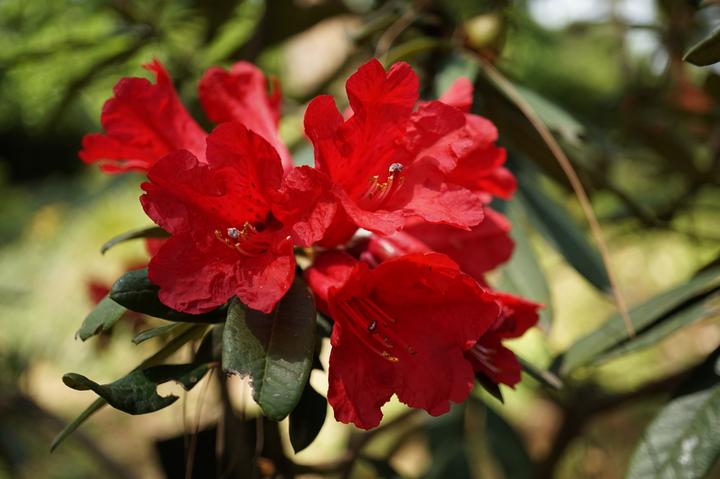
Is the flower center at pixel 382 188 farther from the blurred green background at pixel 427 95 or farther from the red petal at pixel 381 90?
the blurred green background at pixel 427 95

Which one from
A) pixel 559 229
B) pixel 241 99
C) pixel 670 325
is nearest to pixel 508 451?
pixel 559 229

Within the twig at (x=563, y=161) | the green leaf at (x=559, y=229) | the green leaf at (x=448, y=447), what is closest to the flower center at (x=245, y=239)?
the twig at (x=563, y=161)

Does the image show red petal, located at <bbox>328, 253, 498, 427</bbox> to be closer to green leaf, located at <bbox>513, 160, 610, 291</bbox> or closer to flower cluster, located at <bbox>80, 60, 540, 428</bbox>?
flower cluster, located at <bbox>80, 60, 540, 428</bbox>

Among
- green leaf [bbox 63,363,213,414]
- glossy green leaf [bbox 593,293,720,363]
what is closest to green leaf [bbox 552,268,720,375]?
glossy green leaf [bbox 593,293,720,363]

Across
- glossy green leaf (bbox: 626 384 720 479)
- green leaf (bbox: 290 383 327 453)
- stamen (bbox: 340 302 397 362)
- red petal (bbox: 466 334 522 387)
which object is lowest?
glossy green leaf (bbox: 626 384 720 479)

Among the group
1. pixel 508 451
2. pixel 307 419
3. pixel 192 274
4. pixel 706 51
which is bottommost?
pixel 508 451

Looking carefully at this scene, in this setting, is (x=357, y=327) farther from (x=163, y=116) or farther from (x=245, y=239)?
(x=163, y=116)
